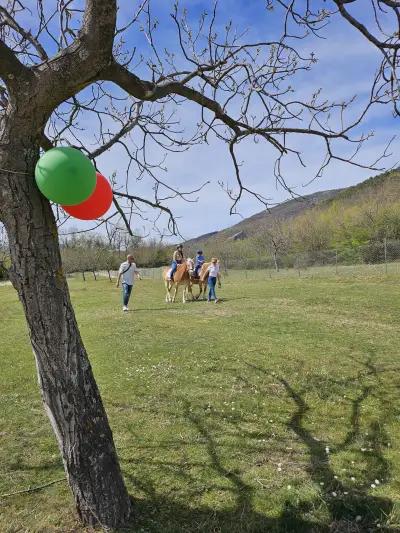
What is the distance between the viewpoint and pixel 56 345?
131 inches

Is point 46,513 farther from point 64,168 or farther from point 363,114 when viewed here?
point 363,114

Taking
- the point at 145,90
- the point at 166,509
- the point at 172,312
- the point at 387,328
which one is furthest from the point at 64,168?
the point at 172,312

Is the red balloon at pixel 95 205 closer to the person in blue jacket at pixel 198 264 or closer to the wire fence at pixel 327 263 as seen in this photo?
the person in blue jacket at pixel 198 264

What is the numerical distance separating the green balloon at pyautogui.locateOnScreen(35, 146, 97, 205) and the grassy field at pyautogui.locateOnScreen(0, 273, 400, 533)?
101 inches

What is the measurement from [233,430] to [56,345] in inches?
112

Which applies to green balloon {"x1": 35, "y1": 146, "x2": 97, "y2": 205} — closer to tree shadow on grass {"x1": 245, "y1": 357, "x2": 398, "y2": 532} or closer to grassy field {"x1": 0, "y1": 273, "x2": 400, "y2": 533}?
grassy field {"x1": 0, "y1": 273, "x2": 400, "y2": 533}

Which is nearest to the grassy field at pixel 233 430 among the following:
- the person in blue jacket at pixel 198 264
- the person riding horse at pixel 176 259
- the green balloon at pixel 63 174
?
the green balloon at pixel 63 174

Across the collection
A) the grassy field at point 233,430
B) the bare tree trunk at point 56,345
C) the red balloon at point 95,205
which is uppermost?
the red balloon at point 95,205

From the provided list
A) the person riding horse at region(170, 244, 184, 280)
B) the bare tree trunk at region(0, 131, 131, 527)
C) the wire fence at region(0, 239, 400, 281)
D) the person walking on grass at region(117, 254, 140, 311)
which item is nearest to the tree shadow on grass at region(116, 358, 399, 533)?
the bare tree trunk at region(0, 131, 131, 527)

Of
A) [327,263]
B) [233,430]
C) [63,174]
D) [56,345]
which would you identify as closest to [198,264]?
[233,430]

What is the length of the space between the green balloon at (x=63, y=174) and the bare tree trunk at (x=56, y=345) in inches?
8.5

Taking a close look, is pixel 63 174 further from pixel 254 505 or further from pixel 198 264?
pixel 198 264

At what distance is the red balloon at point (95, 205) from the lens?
3.45 metres

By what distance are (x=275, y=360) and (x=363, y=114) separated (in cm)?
504
